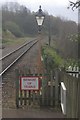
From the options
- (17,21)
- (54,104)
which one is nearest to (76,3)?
(54,104)

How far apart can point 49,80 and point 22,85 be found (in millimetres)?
795

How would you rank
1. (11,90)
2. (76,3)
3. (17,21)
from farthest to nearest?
(17,21)
(11,90)
(76,3)

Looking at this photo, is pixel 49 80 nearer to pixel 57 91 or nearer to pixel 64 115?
pixel 57 91

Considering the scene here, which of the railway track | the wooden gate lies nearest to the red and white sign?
the wooden gate

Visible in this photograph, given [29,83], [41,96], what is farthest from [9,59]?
[29,83]

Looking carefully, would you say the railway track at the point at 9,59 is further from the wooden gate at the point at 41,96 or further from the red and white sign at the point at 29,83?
the red and white sign at the point at 29,83

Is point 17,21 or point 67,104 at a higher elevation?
point 17,21

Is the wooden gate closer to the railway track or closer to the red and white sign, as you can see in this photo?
the red and white sign

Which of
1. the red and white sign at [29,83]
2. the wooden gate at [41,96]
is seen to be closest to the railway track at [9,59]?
the wooden gate at [41,96]

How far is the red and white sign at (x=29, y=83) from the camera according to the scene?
10422 millimetres

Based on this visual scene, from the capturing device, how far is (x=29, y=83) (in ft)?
34.4

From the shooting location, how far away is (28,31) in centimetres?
15688

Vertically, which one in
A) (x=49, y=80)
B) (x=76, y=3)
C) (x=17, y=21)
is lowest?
(x=49, y=80)

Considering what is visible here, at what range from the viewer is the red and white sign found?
1042cm
